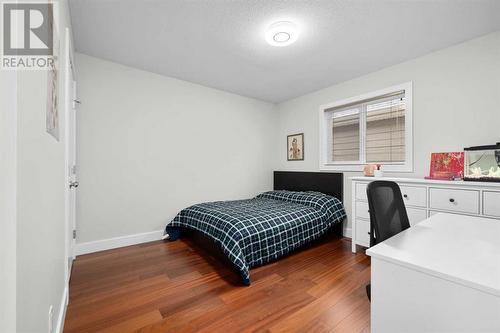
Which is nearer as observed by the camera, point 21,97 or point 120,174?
point 21,97

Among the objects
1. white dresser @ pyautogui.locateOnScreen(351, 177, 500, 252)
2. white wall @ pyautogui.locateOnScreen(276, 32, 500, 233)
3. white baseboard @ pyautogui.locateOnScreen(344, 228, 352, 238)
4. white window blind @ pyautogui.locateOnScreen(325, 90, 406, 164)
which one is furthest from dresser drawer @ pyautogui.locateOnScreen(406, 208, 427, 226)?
white baseboard @ pyautogui.locateOnScreen(344, 228, 352, 238)

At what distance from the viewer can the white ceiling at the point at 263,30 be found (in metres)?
1.80

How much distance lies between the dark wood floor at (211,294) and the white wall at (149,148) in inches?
22.8

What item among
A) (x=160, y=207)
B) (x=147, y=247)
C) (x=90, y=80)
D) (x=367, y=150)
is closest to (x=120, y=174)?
(x=160, y=207)

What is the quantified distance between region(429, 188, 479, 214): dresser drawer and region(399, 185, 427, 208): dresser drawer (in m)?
0.06

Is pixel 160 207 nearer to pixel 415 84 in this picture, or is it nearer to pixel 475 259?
pixel 475 259

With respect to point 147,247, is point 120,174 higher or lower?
higher

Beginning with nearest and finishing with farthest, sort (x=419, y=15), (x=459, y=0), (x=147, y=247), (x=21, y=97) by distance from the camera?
1. (x=21, y=97)
2. (x=459, y=0)
3. (x=419, y=15)
4. (x=147, y=247)

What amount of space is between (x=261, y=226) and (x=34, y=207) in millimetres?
1798

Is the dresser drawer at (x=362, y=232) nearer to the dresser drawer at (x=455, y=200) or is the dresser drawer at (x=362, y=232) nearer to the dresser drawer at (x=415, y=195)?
the dresser drawer at (x=415, y=195)

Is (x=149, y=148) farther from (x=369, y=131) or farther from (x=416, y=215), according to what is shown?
(x=416, y=215)

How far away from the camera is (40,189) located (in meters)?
0.92

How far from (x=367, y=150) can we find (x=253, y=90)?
2047 mm

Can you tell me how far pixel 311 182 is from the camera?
3.72 meters
